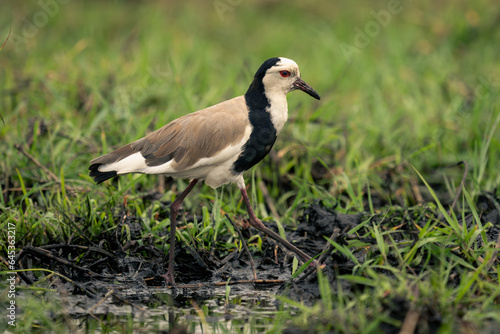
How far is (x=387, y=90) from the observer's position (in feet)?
24.5

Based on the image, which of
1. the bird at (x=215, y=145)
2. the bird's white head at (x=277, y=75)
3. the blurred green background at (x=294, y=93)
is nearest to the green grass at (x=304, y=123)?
the blurred green background at (x=294, y=93)

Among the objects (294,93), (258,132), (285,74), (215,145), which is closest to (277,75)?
(285,74)

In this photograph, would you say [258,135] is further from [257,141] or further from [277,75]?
[277,75]

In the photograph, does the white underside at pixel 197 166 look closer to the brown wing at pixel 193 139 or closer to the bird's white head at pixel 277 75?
the brown wing at pixel 193 139

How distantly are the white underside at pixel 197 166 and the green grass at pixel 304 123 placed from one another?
0.42m

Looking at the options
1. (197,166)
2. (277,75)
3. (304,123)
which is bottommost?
(197,166)

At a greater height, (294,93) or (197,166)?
(294,93)

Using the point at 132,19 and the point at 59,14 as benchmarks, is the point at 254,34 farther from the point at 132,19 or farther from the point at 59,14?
the point at 59,14

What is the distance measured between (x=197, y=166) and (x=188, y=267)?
675 millimetres

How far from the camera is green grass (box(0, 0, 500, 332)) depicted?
12.0ft

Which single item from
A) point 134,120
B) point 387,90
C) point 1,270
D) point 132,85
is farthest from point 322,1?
point 1,270

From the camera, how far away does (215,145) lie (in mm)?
4121

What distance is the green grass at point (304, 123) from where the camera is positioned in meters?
3.65

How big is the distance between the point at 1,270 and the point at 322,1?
8.34 metres
